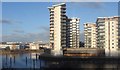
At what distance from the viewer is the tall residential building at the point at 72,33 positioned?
26.0 metres

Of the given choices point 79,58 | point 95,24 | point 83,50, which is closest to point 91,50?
point 83,50

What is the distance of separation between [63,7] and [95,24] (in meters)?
3.97

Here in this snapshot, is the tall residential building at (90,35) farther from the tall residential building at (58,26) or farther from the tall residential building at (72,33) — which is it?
Result: the tall residential building at (58,26)

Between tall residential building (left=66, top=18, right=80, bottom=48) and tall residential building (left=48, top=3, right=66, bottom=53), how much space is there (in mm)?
1014

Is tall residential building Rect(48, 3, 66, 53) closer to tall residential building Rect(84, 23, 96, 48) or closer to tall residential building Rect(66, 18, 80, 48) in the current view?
tall residential building Rect(66, 18, 80, 48)

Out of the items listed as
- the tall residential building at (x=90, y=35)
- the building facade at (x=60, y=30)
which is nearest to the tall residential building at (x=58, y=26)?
the building facade at (x=60, y=30)

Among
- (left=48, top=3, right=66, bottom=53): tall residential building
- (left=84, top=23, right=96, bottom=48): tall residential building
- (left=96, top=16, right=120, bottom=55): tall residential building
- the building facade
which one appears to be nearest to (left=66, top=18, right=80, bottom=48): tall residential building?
the building facade

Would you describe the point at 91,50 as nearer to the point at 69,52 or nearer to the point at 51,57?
the point at 69,52

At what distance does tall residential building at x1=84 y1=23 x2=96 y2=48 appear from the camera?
26703 mm

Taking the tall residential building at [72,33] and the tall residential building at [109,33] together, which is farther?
the tall residential building at [72,33]

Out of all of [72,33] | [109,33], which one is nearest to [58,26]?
[72,33]

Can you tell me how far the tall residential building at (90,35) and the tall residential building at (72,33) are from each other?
847 millimetres

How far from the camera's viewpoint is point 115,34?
2352 centimetres

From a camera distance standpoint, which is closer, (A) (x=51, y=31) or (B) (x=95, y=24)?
(A) (x=51, y=31)
